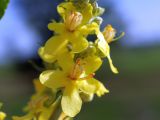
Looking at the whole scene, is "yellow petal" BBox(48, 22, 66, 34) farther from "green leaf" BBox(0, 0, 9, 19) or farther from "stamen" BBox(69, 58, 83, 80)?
"green leaf" BBox(0, 0, 9, 19)

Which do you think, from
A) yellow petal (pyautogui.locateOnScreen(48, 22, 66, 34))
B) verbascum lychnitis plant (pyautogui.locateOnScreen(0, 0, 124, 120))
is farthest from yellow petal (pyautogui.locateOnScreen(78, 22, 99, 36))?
yellow petal (pyautogui.locateOnScreen(48, 22, 66, 34))

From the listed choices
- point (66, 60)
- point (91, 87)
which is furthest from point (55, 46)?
point (91, 87)

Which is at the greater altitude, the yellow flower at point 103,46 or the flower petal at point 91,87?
the yellow flower at point 103,46

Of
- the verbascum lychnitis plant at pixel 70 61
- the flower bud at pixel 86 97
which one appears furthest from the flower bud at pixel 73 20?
the flower bud at pixel 86 97

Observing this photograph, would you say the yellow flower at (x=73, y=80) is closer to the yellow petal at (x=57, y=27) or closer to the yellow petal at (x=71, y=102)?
the yellow petal at (x=71, y=102)

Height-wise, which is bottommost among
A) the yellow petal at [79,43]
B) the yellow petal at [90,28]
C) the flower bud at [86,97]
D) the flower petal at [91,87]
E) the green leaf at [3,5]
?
the flower bud at [86,97]

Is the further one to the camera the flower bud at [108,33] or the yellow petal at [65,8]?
the flower bud at [108,33]
